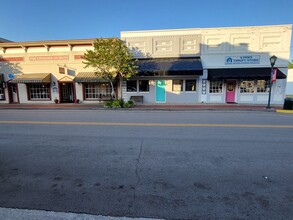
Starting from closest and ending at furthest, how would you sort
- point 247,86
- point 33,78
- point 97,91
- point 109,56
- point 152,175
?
point 152,175 → point 109,56 → point 247,86 → point 33,78 → point 97,91

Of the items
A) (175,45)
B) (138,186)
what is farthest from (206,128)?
(175,45)

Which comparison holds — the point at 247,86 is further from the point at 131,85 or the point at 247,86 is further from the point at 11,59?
the point at 11,59

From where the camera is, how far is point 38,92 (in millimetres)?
19938

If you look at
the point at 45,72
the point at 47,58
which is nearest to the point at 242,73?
the point at 47,58

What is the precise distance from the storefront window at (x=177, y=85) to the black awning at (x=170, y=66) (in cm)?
133

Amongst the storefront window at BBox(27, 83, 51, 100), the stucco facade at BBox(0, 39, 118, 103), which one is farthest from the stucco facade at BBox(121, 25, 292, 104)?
the storefront window at BBox(27, 83, 51, 100)

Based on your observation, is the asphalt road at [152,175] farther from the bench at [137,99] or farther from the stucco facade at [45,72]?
the stucco facade at [45,72]

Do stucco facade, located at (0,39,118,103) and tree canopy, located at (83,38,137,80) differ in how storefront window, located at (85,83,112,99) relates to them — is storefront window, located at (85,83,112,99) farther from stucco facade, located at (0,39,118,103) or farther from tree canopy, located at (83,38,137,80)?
tree canopy, located at (83,38,137,80)

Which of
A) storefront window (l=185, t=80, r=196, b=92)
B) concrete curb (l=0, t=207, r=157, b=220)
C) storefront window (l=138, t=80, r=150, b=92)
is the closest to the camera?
concrete curb (l=0, t=207, r=157, b=220)

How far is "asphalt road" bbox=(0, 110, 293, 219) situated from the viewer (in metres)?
2.56

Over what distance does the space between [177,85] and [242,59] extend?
674cm

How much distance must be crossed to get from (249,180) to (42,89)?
2193cm

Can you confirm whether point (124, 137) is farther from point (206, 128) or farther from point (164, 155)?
point (206, 128)

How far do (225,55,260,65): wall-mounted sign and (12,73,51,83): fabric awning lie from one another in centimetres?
1876
